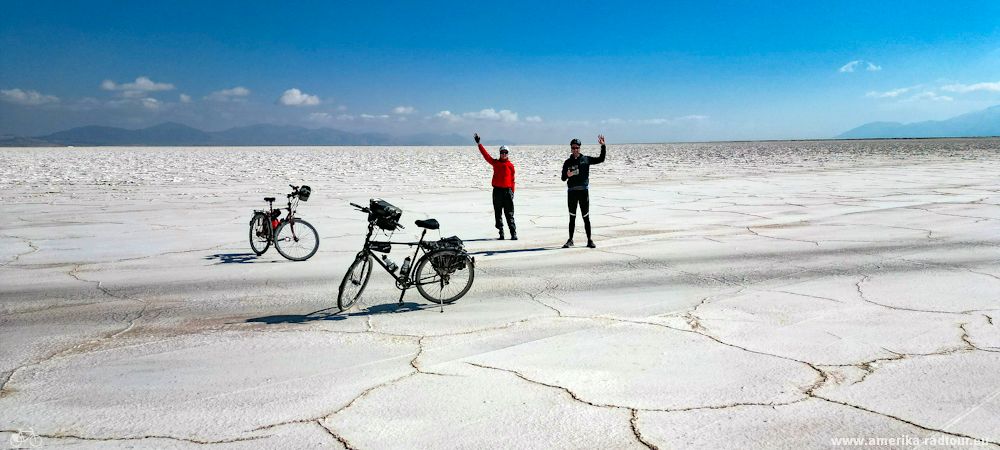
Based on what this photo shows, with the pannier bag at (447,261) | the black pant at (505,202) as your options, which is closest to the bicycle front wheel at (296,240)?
the black pant at (505,202)

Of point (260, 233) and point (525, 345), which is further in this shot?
point (260, 233)

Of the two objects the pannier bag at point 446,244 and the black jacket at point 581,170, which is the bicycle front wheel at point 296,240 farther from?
the black jacket at point 581,170

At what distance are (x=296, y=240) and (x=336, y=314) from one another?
352 centimetres

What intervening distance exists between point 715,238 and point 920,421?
7711 mm

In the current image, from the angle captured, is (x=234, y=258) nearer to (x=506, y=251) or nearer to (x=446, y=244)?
(x=506, y=251)

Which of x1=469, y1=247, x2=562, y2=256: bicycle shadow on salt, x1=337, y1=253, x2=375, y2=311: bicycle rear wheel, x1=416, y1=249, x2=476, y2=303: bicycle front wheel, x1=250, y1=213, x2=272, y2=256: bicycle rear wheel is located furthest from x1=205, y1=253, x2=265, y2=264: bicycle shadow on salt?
x1=416, y1=249, x2=476, y2=303: bicycle front wheel

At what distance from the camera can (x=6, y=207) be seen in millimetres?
17609

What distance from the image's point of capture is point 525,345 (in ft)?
18.3

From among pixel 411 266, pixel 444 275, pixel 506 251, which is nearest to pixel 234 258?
pixel 506 251

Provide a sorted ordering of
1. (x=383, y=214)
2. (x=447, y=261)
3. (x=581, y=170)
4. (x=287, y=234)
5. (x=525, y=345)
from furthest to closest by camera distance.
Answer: (x=581, y=170) → (x=287, y=234) → (x=447, y=261) → (x=383, y=214) → (x=525, y=345)

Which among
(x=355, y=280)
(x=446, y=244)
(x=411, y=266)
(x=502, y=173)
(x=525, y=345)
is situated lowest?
(x=525, y=345)

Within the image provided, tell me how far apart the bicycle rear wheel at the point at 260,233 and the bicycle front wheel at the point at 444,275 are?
399 centimetres

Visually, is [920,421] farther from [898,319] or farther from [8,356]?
[8,356]

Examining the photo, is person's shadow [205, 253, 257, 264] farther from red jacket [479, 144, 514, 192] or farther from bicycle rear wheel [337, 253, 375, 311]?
red jacket [479, 144, 514, 192]
